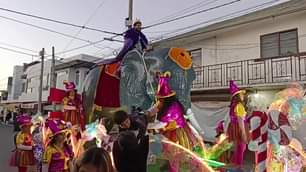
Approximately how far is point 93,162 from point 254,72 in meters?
13.2

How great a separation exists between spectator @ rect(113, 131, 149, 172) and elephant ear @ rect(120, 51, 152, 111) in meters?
2.89

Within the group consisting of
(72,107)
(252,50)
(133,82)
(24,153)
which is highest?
(252,50)

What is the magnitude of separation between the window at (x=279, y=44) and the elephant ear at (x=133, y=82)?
8.93 m

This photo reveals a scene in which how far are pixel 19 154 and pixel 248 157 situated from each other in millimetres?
6590

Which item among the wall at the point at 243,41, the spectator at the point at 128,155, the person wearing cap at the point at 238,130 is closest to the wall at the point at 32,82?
the wall at the point at 243,41

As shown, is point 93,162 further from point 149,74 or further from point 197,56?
point 197,56

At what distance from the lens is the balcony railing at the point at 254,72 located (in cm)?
1284

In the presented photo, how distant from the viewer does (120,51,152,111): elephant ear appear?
6520 mm

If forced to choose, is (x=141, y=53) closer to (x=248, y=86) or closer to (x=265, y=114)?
(x=265, y=114)

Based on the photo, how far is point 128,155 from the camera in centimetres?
349

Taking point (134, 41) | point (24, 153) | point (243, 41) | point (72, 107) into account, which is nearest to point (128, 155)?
point (134, 41)

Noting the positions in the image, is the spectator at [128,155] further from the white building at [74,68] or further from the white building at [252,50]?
the white building at [74,68]

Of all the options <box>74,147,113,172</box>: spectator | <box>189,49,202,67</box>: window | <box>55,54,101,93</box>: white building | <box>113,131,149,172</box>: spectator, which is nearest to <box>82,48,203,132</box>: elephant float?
<box>113,131,149,172</box>: spectator

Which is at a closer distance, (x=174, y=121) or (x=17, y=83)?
(x=174, y=121)
